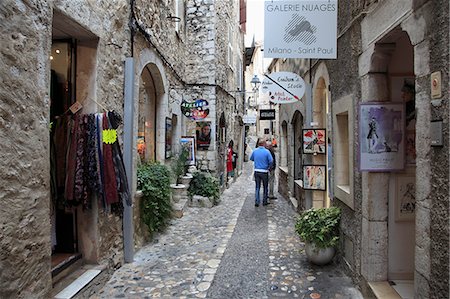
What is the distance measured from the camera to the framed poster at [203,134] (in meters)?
10.7

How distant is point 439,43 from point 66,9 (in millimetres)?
3008

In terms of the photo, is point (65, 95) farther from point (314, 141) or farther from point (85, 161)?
point (314, 141)

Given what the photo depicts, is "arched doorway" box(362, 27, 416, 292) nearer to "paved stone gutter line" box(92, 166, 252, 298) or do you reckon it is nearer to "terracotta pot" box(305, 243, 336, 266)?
"terracotta pot" box(305, 243, 336, 266)

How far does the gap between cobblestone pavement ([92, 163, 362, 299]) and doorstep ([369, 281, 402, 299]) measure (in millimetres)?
296

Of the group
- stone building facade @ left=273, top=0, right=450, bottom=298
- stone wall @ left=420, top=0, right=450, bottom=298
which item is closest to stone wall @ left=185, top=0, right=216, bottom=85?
stone building facade @ left=273, top=0, right=450, bottom=298

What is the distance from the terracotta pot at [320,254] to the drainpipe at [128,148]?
230cm

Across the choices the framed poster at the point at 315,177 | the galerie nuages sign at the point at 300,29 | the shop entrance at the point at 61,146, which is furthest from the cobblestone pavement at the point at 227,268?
the galerie nuages sign at the point at 300,29

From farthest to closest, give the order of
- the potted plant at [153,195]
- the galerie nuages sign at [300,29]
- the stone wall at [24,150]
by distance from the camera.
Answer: the potted plant at [153,195]
the galerie nuages sign at [300,29]
the stone wall at [24,150]

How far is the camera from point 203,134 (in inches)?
422

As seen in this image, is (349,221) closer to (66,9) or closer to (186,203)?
(66,9)

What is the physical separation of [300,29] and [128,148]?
2.62 m

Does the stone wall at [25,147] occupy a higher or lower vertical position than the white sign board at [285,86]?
lower

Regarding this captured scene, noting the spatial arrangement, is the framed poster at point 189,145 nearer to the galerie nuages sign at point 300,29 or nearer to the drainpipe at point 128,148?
the drainpipe at point 128,148

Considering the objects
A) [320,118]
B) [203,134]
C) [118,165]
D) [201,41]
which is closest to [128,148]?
[118,165]
